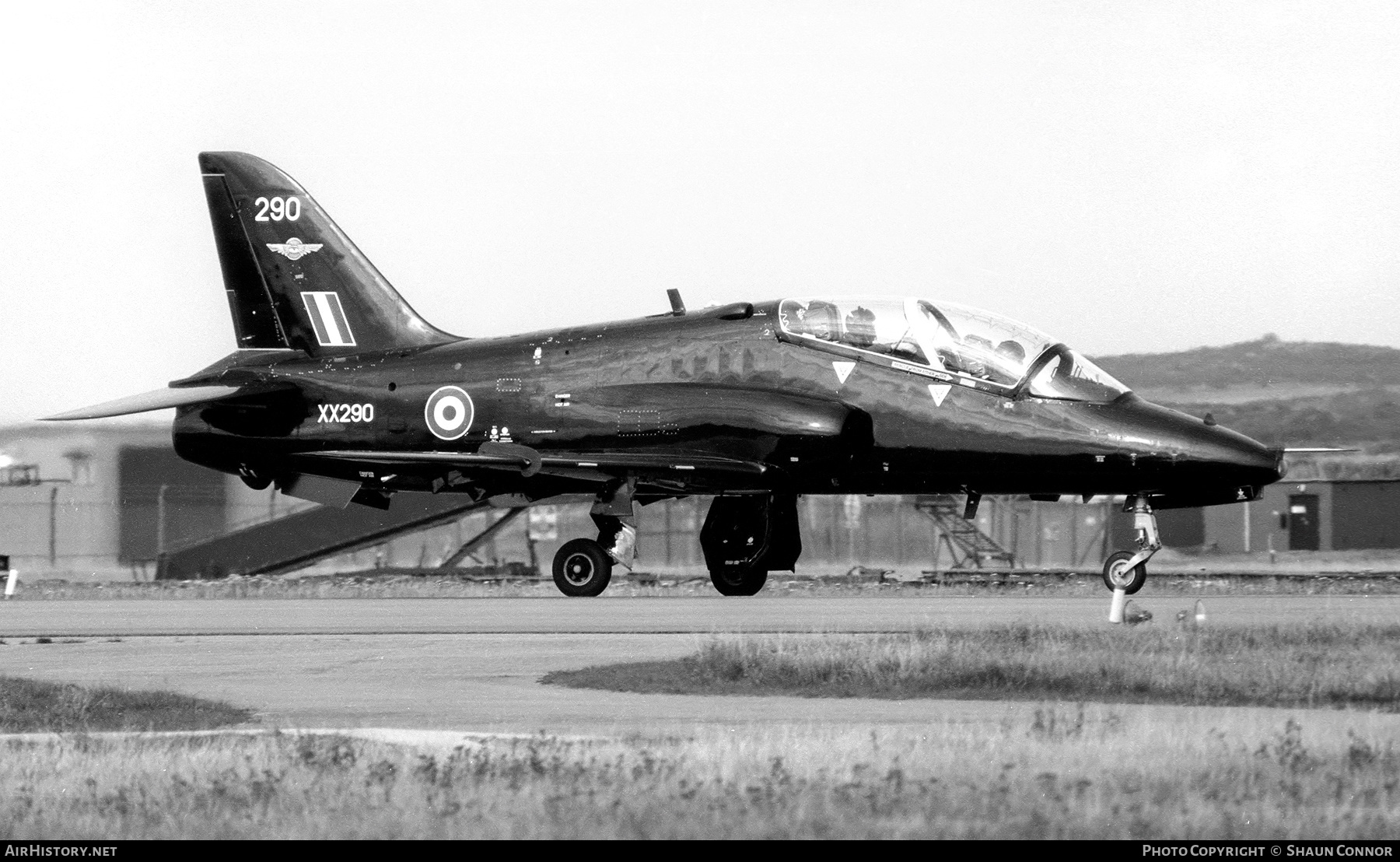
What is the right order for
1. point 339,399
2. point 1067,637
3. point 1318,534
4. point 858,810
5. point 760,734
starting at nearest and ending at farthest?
point 858,810 → point 760,734 → point 1067,637 → point 339,399 → point 1318,534

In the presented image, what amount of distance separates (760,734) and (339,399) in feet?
48.8

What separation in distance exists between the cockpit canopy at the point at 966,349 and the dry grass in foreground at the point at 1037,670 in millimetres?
5405

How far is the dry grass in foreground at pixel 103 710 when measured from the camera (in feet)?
39.8

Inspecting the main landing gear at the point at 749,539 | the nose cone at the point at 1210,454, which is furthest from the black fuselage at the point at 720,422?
the main landing gear at the point at 749,539

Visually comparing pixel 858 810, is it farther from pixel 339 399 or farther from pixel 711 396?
pixel 339 399

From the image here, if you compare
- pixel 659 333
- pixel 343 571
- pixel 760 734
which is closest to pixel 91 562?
pixel 343 571

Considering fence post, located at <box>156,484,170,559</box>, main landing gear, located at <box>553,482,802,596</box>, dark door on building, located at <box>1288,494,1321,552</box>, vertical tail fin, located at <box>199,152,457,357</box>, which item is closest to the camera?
main landing gear, located at <box>553,482,802,596</box>

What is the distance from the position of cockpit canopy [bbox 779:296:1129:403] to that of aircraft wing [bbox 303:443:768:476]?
1812mm

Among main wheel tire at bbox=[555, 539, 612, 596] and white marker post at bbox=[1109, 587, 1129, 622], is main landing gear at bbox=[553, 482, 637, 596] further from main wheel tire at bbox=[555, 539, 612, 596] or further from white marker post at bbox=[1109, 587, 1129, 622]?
white marker post at bbox=[1109, 587, 1129, 622]

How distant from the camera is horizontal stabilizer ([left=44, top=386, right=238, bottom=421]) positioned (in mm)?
24359

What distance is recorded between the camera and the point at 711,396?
71.7 ft

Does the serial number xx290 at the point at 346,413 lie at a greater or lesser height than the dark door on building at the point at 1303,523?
greater

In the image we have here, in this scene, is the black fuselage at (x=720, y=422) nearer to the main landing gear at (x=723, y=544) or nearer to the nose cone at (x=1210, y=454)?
the nose cone at (x=1210, y=454)

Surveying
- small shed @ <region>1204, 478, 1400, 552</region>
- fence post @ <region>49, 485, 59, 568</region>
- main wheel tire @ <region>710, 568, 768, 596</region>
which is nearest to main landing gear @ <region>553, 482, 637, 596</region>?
main wheel tire @ <region>710, 568, 768, 596</region>
